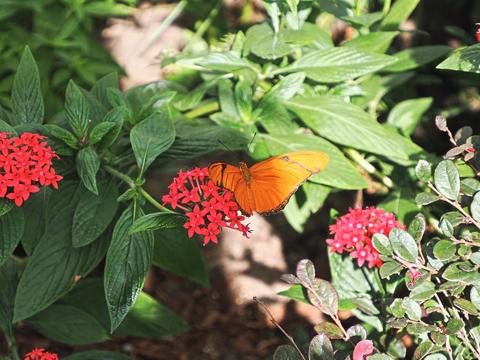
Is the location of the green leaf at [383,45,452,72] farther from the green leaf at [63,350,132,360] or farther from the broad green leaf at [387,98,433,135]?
the green leaf at [63,350,132,360]

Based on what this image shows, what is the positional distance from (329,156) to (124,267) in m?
0.62

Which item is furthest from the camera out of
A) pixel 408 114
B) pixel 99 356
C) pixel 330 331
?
pixel 408 114

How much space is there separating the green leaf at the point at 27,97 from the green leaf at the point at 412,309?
33.0 inches

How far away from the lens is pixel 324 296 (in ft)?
4.97

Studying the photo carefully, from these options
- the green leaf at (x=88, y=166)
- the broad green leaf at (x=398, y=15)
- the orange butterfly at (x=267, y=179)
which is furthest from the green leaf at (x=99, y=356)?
the broad green leaf at (x=398, y=15)

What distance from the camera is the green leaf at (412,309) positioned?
55.4 inches

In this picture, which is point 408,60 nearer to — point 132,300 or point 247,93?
point 247,93

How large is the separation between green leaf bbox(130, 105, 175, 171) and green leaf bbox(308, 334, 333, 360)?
49 centimetres

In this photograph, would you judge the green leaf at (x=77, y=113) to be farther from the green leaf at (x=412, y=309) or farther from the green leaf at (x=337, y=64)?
the green leaf at (x=412, y=309)

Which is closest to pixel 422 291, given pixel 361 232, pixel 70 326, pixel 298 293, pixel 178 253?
pixel 361 232

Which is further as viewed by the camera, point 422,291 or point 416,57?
point 416,57

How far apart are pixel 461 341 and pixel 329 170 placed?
51 centimetres

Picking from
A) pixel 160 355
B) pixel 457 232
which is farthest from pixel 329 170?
pixel 160 355

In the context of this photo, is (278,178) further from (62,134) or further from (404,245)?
(62,134)
